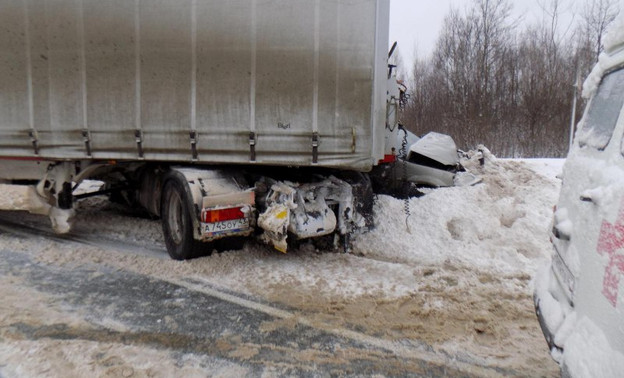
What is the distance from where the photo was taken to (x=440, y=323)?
15.7ft

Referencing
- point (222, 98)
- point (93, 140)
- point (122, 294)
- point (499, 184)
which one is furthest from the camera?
point (499, 184)

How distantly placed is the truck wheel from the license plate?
308mm

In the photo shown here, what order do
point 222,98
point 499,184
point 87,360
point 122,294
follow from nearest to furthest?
point 87,360, point 122,294, point 222,98, point 499,184

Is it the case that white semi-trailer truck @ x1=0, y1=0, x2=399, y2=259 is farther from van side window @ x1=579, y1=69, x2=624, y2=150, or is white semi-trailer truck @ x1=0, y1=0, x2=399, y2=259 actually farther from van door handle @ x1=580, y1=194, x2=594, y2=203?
van door handle @ x1=580, y1=194, x2=594, y2=203

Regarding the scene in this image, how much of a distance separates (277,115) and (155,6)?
218 centimetres

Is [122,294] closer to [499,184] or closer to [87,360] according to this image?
[87,360]

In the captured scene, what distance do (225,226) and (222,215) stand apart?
15 cm

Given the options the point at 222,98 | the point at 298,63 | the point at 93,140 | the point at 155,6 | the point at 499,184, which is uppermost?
the point at 155,6

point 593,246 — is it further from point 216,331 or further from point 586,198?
point 216,331

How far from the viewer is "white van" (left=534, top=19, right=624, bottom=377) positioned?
7.73 feet

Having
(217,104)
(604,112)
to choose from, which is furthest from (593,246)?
(217,104)

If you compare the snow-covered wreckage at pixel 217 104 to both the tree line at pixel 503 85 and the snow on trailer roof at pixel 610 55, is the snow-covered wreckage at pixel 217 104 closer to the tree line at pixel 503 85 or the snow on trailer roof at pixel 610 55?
the snow on trailer roof at pixel 610 55

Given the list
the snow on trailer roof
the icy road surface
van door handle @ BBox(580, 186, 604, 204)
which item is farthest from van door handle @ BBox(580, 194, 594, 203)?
the icy road surface

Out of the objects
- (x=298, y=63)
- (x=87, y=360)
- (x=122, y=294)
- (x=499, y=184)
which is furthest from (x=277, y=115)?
(x=499, y=184)
